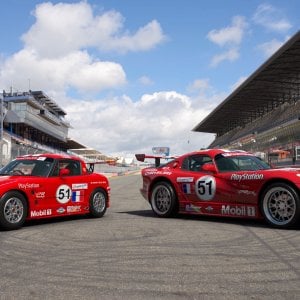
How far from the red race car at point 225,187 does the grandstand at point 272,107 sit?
55.6 feet

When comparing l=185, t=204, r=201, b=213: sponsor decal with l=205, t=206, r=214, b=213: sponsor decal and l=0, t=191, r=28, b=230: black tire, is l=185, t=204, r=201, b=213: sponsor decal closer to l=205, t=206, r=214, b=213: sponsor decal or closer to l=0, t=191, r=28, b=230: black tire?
l=205, t=206, r=214, b=213: sponsor decal

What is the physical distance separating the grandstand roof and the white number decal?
25125mm

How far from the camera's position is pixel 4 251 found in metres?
6.12

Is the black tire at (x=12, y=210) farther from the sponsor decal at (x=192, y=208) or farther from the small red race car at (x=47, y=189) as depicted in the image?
the sponsor decal at (x=192, y=208)

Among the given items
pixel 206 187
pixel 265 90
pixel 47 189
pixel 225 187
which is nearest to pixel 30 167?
pixel 47 189

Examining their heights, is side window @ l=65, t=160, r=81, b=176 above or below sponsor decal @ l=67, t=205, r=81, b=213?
above

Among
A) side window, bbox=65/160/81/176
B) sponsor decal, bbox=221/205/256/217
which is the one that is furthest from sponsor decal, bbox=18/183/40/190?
sponsor decal, bbox=221/205/256/217

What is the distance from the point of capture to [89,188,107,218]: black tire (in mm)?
9914

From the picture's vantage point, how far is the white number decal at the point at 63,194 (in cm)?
912

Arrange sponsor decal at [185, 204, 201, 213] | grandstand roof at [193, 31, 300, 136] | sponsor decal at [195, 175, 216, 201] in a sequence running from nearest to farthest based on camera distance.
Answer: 1. sponsor decal at [195, 175, 216, 201]
2. sponsor decal at [185, 204, 201, 213]
3. grandstand roof at [193, 31, 300, 136]

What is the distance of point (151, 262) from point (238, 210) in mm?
3512

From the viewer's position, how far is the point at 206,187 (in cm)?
910

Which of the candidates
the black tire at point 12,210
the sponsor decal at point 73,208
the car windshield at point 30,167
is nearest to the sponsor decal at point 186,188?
the sponsor decal at point 73,208

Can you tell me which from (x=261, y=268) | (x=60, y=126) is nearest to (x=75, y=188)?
(x=261, y=268)
